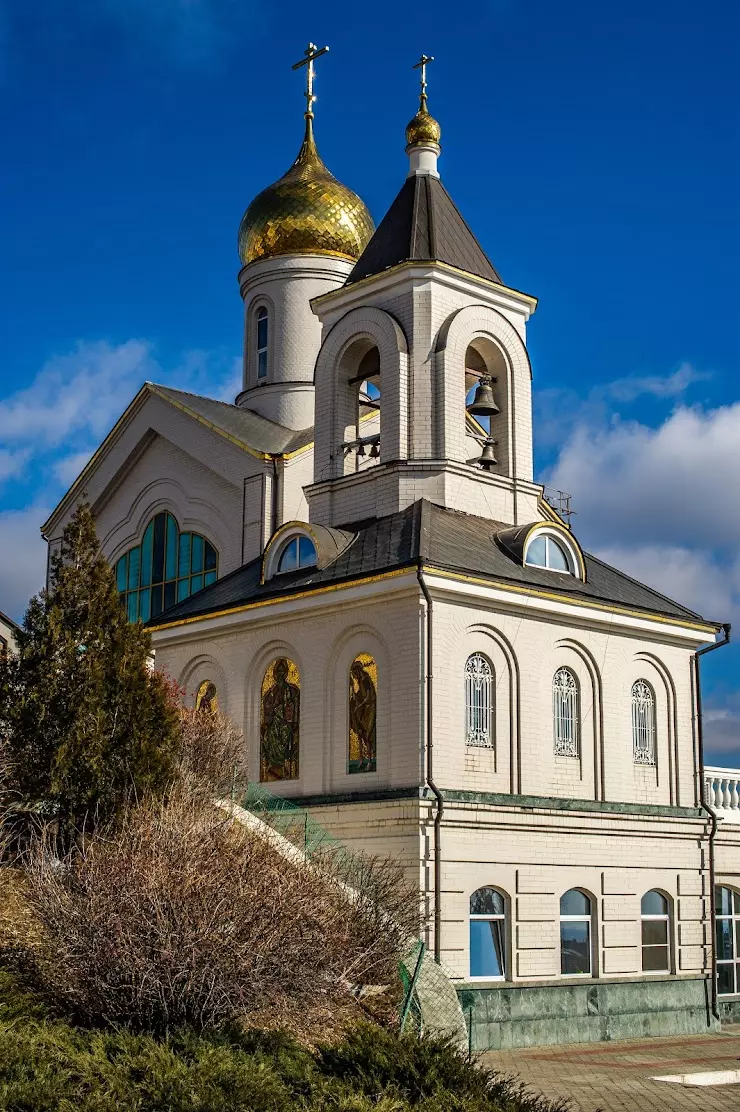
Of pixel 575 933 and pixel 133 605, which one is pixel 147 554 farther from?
pixel 575 933

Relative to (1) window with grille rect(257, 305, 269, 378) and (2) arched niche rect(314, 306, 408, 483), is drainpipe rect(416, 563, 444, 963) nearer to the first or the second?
(2) arched niche rect(314, 306, 408, 483)

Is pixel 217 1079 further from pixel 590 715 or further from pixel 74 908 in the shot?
pixel 590 715

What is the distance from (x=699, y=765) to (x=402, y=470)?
731 centimetres

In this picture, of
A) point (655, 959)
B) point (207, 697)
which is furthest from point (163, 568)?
point (655, 959)

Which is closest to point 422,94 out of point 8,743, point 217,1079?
point 8,743

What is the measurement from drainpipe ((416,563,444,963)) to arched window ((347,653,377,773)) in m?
1.11

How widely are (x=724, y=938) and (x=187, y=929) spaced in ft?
47.2

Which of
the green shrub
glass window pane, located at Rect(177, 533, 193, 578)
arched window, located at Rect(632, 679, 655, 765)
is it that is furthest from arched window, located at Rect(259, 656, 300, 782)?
the green shrub

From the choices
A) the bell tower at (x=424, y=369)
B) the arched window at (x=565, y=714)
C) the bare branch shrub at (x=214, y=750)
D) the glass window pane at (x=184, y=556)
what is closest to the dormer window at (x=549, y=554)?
the bell tower at (x=424, y=369)

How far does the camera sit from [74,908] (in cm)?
1366

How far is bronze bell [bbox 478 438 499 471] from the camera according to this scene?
24016mm

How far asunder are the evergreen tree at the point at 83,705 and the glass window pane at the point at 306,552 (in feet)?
14.3

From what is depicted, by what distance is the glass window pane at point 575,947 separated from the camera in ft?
68.6

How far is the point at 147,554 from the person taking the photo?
99.5 feet
